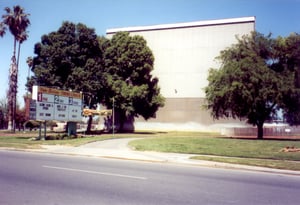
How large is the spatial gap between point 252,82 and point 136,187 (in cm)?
2504

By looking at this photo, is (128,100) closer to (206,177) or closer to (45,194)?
(206,177)

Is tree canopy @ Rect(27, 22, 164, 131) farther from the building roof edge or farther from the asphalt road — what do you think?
the asphalt road

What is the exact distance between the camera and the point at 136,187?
29.8ft

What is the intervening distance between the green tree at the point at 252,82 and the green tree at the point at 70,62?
14.6 m

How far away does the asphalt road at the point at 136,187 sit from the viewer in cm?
767

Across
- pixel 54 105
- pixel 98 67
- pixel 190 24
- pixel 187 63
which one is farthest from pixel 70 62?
pixel 190 24

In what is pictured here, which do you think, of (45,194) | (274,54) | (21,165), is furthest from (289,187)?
(274,54)

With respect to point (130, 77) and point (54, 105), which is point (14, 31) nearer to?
point (130, 77)

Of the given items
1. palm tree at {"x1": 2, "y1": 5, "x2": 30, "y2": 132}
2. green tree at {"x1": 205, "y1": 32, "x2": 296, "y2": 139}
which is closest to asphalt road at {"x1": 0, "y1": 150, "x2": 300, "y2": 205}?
green tree at {"x1": 205, "y1": 32, "x2": 296, "y2": 139}

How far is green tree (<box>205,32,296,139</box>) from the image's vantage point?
31641mm

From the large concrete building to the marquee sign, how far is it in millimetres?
22462

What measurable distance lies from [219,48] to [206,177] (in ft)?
136

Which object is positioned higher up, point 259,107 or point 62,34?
point 62,34

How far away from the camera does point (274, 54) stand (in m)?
35.1
